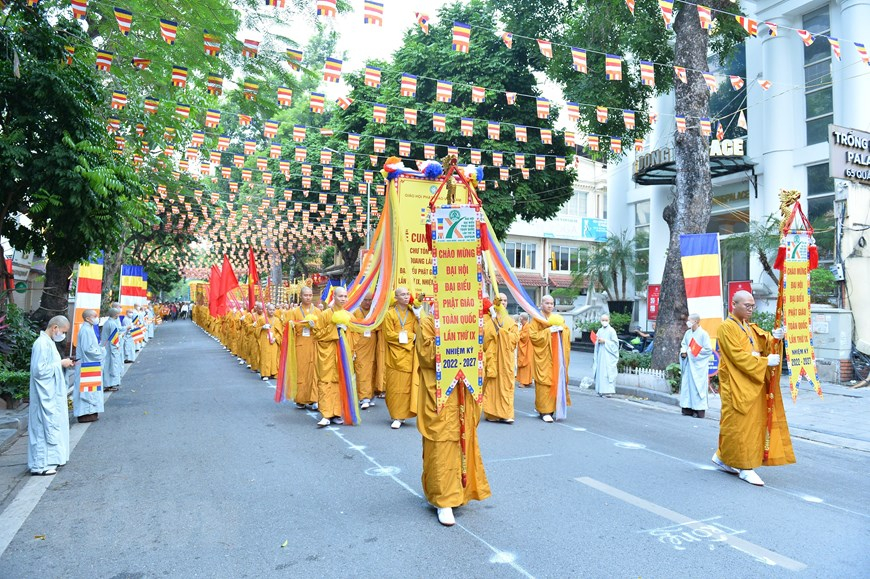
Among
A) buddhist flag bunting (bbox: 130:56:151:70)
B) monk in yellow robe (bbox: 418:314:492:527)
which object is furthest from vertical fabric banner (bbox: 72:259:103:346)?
monk in yellow robe (bbox: 418:314:492:527)

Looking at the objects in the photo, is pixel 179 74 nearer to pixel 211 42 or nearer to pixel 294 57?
pixel 211 42

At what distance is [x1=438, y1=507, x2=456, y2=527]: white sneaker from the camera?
14.6ft

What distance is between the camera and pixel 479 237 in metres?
4.89

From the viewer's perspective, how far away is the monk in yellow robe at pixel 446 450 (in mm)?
4551

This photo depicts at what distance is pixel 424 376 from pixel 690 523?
7.46ft

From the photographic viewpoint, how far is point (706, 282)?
36.9 feet

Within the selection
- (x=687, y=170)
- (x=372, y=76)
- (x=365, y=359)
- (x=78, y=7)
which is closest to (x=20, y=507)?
(x=365, y=359)

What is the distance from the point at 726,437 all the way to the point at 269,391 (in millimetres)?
8962

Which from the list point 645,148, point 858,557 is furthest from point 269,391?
point 645,148

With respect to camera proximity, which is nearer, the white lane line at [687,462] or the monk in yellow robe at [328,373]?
the white lane line at [687,462]

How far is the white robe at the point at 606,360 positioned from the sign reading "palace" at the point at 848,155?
4.61 meters

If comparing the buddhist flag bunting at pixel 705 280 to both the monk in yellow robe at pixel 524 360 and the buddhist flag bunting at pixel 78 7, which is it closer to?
the monk in yellow robe at pixel 524 360

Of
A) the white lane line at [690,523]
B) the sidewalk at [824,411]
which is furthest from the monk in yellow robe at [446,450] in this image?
the sidewalk at [824,411]

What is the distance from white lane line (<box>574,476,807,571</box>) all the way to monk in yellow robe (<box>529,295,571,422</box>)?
3.19 meters
